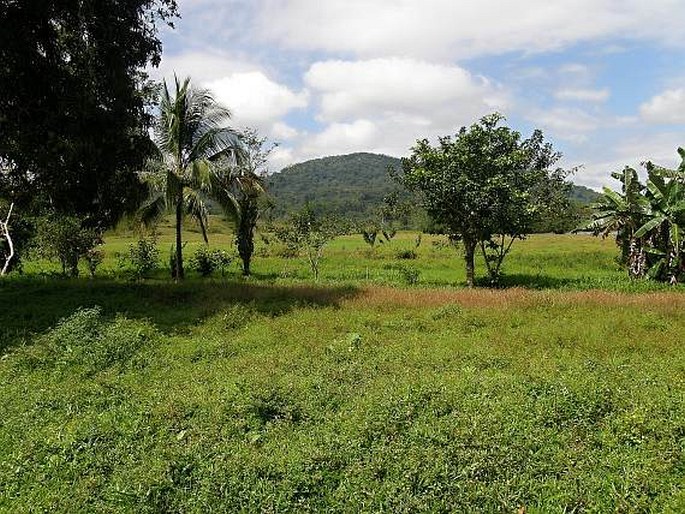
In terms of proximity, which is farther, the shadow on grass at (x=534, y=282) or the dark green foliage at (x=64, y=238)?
the shadow on grass at (x=534, y=282)

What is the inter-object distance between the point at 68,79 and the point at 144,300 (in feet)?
19.6

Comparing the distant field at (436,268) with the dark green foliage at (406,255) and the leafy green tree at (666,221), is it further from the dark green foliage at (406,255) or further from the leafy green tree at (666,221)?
the leafy green tree at (666,221)

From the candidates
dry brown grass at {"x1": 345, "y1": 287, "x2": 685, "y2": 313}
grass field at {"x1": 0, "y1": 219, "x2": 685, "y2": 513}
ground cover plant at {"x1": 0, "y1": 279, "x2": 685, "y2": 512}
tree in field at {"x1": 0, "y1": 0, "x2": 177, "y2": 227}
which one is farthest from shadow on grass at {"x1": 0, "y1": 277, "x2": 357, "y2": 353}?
tree in field at {"x1": 0, "y1": 0, "x2": 177, "y2": 227}

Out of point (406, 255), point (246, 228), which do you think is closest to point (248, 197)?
point (246, 228)

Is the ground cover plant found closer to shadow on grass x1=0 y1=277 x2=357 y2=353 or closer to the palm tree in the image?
shadow on grass x1=0 y1=277 x2=357 y2=353

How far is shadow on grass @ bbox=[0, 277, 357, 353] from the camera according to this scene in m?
12.6

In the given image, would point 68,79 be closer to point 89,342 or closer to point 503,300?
point 89,342

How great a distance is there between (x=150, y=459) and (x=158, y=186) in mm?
14272

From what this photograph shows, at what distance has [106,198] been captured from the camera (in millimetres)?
15453

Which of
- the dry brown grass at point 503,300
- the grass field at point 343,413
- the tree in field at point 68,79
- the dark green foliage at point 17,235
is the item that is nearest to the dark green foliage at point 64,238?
the dark green foliage at point 17,235

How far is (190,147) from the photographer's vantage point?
64.3 ft

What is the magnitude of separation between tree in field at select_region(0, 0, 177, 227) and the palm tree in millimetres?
5311

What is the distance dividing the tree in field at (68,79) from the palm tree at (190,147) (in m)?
5.31

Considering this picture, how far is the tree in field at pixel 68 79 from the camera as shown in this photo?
12047 mm
